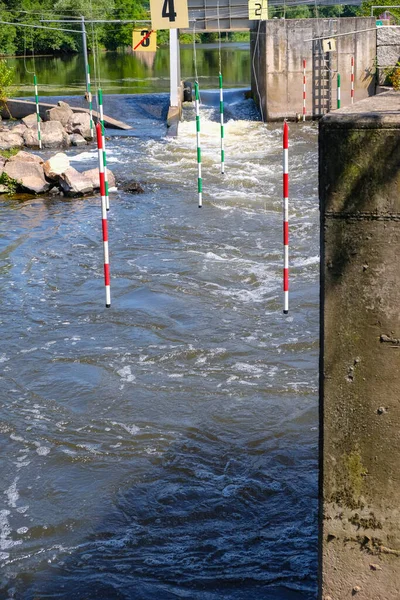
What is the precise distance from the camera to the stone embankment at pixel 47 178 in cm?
1525

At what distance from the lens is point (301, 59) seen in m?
24.1

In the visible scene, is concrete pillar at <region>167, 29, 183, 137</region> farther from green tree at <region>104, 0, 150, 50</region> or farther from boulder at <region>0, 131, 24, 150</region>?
green tree at <region>104, 0, 150, 50</region>

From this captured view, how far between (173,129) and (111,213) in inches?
366

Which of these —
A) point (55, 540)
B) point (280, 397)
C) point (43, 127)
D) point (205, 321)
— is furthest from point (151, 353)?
point (43, 127)

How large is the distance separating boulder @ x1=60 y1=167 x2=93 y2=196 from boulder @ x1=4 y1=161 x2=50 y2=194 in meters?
0.40

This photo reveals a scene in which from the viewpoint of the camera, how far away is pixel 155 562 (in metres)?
4.77

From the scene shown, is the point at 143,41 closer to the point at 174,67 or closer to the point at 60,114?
the point at 60,114

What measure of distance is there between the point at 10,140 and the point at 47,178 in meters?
5.60

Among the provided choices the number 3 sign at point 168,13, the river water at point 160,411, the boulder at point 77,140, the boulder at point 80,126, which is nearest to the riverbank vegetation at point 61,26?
the boulder at point 80,126

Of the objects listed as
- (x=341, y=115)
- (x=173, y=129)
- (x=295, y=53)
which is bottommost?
(x=173, y=129)

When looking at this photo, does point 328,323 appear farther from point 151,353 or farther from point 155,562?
point 151,353

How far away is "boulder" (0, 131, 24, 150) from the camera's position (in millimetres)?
20694

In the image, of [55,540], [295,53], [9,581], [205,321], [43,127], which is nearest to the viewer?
[9,581]

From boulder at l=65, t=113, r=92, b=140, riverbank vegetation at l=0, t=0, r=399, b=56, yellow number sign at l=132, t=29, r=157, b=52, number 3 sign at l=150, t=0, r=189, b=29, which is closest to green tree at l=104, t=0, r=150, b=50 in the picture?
riverbank vegetation at l=0, t=0, r=399, b=56
